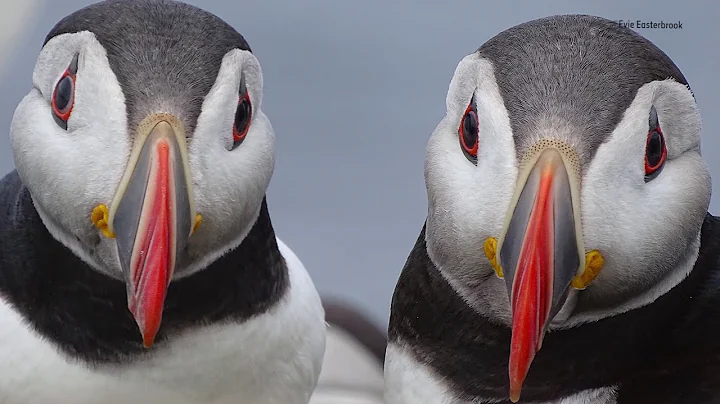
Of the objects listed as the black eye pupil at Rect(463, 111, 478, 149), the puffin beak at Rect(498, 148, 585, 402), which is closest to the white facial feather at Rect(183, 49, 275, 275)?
the black eye pupil at Rect(463, 111, 478, 149)

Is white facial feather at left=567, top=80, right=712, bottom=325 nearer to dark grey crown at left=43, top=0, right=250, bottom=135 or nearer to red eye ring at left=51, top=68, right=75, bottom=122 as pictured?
dark grey crown at left=43, top=0, right=250, bottom=135

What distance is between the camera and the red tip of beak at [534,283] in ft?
5.61

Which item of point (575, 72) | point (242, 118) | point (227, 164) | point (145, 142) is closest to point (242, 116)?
point (242, 118)

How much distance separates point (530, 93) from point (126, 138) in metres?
0.74

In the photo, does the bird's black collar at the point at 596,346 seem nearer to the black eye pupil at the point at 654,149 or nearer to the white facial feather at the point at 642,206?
the white facial feather at the point at 642,206

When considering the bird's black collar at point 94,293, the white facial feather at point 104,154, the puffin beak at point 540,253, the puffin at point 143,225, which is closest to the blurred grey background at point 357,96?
the puffin at point 143,225

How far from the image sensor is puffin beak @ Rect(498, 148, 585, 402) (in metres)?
1.71

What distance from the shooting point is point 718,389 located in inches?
76.3

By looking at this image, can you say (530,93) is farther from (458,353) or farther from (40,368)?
(40,368)

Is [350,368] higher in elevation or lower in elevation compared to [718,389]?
lower

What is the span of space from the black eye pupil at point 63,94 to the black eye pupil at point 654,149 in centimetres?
110

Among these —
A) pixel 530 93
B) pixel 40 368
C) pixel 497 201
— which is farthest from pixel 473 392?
pixel 40 368

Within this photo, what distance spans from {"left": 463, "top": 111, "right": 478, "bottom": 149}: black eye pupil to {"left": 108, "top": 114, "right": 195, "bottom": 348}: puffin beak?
20.2 inches

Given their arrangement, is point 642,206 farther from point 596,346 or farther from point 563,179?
point 596,346
